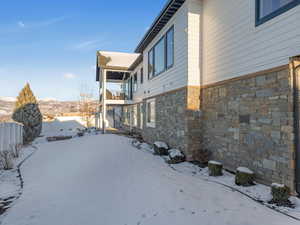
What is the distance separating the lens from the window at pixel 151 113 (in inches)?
397

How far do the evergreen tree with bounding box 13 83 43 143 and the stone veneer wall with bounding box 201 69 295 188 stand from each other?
39.7 feet

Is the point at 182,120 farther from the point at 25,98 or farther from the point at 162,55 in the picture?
the point at 25,98

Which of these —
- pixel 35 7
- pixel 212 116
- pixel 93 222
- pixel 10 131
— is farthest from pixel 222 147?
pixel 35 7

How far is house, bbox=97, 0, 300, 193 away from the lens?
360 centimetres

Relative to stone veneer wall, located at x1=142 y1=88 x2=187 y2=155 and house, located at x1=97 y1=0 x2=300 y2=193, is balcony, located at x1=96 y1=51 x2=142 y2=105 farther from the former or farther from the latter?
house, located at x1=97 y1=0 x2=300 y2=193

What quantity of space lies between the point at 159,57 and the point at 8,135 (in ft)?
25.6

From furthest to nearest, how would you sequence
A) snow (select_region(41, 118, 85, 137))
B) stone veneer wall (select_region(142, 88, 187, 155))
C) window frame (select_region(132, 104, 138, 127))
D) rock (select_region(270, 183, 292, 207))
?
snow (select_region(41, 118, 85, 137)), window frame (select_region(132, 104, 138, 127)), stone veneer wall (select_region(142, 88, 187, 155)), rock (select_region(270, 183, 292, 207))

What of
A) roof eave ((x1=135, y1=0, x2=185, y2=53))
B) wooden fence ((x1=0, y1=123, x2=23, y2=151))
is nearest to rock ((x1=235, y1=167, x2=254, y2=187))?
roof eave ((x1=135, y1=0, x2=185, y2=53))

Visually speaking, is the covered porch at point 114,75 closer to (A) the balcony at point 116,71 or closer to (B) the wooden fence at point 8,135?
(A) the balcony at point 116,71

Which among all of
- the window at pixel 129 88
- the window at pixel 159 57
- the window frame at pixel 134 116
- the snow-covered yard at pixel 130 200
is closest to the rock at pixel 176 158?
the snow-covered yard at pixel 130 200

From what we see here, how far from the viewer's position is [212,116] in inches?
237

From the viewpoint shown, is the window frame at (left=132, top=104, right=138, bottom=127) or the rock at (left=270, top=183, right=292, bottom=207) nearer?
the rock at (left=270, top=183, right=292, bottom=207)

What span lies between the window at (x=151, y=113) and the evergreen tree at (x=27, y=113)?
8309 mm

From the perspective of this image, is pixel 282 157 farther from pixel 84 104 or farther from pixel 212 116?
pixel 84 104
